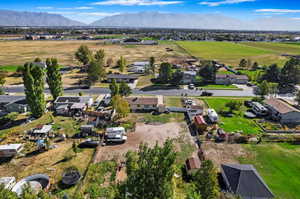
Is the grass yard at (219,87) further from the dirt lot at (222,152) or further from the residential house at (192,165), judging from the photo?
the residential house at (192,165)

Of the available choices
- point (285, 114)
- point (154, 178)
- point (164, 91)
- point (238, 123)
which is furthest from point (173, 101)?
point (154, 178)

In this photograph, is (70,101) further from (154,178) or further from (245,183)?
(154,178)

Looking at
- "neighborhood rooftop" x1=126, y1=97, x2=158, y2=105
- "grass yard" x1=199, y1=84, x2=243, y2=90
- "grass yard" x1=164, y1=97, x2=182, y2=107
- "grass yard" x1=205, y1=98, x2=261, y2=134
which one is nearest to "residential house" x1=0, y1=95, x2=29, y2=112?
"neighborhood rooftop" x1=126, y1=97, x2=158, y2=105

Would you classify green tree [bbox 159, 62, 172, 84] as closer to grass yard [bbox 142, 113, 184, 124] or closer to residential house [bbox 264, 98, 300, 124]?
grass yard [bbox 142, 113, 184, 124]

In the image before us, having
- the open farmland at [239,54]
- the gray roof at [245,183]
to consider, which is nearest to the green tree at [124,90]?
the gray roof at [245,183]

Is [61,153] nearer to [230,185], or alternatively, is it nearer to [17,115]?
[17,115]

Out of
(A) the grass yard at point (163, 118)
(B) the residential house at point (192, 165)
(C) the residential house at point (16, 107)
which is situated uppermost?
(C) the residential house at point (16, 107)
